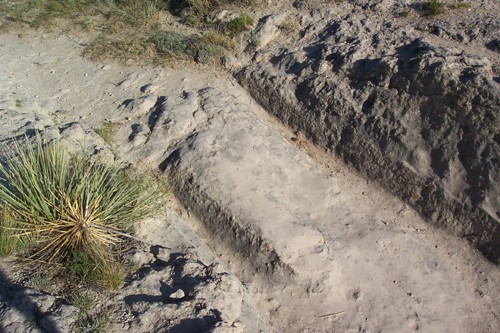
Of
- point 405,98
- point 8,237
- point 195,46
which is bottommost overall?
point 8,237

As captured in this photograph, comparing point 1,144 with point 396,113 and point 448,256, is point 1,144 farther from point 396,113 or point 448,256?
point 448,256

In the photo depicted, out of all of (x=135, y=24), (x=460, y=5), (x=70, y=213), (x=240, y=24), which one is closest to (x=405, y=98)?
(x=460, y=5)

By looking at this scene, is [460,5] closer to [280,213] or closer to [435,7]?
[435,7]

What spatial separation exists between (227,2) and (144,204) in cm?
382

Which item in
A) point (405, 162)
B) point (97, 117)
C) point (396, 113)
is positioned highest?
point (396, 113)

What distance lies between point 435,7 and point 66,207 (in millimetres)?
4538

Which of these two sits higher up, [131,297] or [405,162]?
[405,162]

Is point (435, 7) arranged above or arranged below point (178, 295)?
above

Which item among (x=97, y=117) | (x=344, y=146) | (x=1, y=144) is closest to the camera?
(x=1, y=144)

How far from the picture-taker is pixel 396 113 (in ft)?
16.3

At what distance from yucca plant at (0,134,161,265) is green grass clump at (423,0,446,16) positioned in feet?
12.9

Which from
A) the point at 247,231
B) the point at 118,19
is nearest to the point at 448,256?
the point at 247,231

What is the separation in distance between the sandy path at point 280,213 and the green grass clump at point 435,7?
2.13 meters

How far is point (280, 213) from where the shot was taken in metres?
4.61
